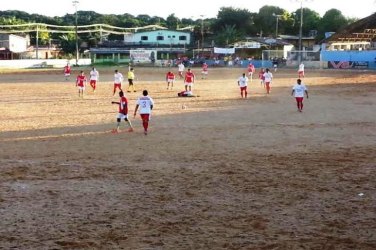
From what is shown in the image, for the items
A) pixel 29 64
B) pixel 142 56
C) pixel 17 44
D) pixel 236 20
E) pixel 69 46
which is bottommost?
pixel 29 64

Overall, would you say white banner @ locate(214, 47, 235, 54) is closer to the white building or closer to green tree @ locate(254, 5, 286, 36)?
the white building

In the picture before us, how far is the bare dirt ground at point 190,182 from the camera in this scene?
7.18 metres

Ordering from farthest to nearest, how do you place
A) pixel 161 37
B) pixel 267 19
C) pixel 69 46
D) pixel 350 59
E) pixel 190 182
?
pixel 267 19 < pixel 69 46 < pixel 161 37 < pixel 350 59 < pixel 190 182

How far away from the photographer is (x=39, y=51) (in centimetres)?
10175

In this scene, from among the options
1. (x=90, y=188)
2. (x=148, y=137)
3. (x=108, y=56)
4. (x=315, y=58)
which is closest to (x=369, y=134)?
(x=148, y=137)

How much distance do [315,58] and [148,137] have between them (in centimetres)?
5045

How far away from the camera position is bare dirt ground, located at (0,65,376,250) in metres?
7.18

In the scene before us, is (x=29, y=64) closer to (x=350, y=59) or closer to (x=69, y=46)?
(x=69, y=46)

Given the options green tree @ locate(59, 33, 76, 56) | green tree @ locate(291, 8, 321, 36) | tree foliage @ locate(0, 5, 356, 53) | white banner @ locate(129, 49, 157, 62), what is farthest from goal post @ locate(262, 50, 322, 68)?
green tree @ locate(59, 33, 76, 56)

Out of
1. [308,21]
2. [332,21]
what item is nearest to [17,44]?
[308,21]

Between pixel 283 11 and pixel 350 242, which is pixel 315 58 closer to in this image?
pixel 283 11

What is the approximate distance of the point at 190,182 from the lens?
33.0 ft

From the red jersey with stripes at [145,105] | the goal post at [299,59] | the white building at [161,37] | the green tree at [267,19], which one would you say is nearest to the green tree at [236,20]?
the green tree at [267,19]

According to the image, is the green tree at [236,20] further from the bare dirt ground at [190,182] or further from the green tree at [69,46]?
the bare dirt ground at [190,182]
